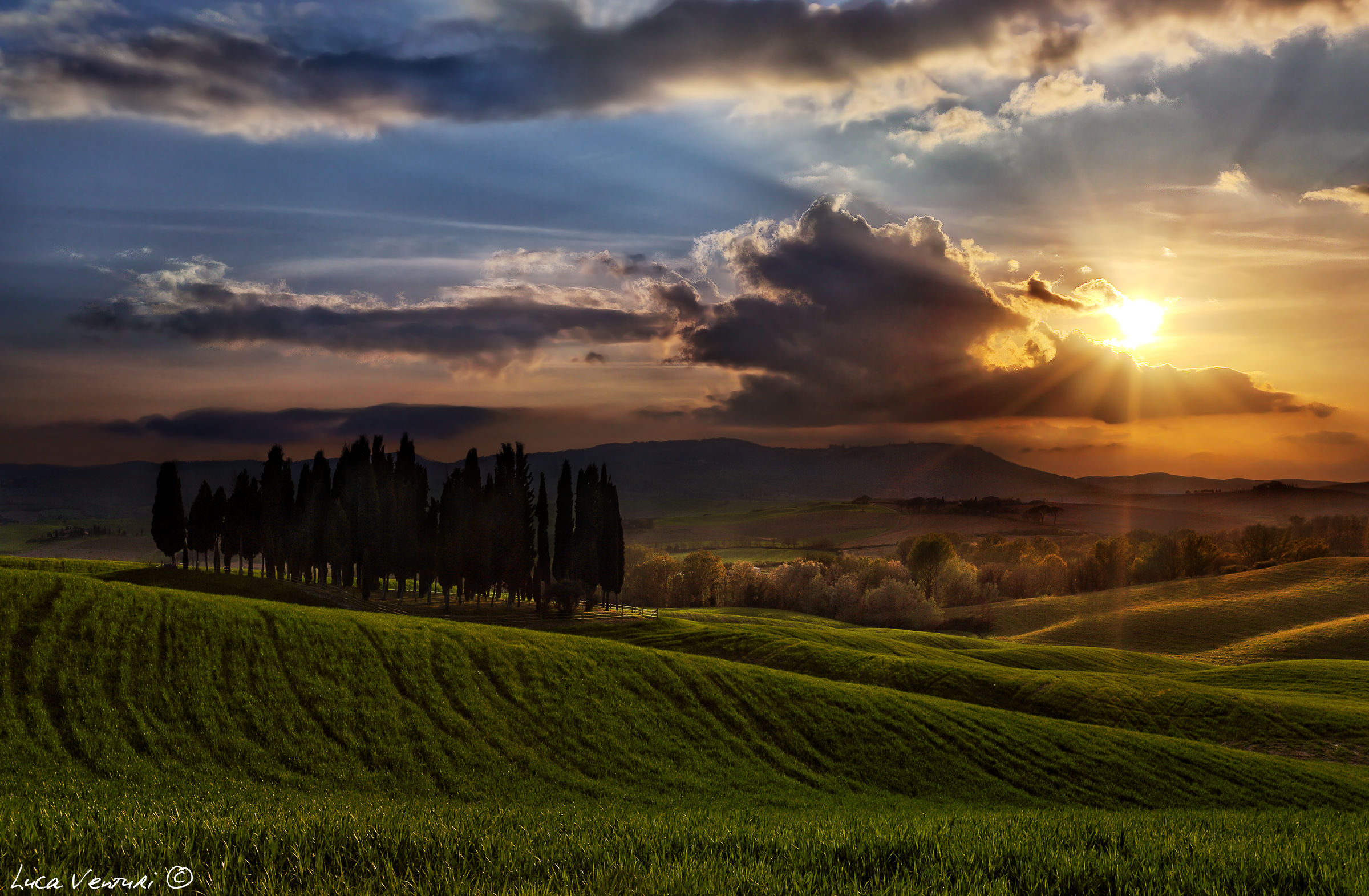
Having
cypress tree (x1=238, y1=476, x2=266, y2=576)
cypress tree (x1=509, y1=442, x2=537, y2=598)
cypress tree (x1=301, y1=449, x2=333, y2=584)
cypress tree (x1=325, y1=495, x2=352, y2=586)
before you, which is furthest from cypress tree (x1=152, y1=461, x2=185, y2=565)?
cypress tree (x1=509, y1=442, x2=537, y2=598)

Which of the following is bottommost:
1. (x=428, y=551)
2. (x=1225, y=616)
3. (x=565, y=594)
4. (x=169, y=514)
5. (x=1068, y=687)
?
(x=1225, y=616)

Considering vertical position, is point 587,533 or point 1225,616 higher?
point 587,533

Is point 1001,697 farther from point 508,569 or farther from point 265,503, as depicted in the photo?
point 265,503

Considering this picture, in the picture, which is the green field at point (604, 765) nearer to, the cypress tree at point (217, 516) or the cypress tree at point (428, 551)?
the cypress tree at point (428, 551)

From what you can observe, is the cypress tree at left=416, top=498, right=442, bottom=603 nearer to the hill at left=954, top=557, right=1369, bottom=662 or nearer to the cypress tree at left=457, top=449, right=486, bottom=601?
the cypress tree at left=457, top=449, right=486, bottom=601

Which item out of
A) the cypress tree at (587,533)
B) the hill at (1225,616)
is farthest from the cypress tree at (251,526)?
the hill at (1225,616)

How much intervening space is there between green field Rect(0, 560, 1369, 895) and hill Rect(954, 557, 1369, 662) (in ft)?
148

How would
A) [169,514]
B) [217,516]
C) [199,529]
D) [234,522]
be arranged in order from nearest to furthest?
[169,514] < [199,529] < [217,516] < [234,522]

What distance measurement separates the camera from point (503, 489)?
3602 inches

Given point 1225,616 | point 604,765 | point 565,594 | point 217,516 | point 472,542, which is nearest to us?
point 604,765

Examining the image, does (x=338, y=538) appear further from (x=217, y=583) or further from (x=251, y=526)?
(x=217, y=583)

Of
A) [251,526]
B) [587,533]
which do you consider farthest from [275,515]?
[587,533]

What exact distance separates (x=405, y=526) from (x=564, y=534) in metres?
18.8

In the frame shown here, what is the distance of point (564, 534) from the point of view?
95125 mm
